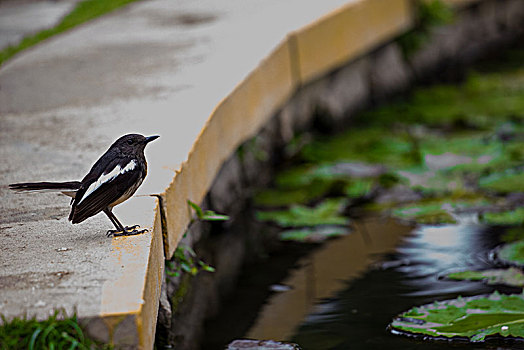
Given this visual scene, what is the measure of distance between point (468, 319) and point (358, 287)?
573 mm

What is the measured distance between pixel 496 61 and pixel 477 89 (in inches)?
54.9

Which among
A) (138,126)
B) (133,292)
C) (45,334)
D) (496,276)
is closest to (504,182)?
(496,276)

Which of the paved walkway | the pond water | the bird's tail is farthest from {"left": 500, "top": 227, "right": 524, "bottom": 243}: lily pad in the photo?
the bird's tail

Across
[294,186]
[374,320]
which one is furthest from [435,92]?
[374,320]

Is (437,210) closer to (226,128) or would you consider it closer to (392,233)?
(392,233)

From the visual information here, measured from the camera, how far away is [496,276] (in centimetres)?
322

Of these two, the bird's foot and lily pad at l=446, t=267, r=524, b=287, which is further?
lily pad at l=446, t=267, r=524, b=287

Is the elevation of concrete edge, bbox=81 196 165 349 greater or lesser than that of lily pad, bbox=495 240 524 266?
greater

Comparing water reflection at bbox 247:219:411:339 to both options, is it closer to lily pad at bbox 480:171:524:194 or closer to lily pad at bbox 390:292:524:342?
lily pad at bbox 390:292:524:342

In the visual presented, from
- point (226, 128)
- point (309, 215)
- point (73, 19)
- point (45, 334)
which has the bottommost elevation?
point (45, 334)

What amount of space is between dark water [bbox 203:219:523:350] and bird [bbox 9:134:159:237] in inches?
29.9

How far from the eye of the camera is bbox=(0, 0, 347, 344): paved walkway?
2.09 meters

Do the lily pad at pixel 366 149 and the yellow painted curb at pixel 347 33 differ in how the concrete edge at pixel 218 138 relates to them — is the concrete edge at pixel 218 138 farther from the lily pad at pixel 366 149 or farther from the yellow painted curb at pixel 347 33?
the lily pad at pixel 366 149

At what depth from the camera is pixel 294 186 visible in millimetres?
4492
